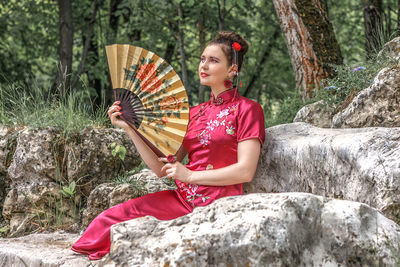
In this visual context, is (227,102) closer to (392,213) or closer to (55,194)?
(392,213)

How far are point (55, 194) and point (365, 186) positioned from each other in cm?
266

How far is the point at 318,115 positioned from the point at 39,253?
2383mm

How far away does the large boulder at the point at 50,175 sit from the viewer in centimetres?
382

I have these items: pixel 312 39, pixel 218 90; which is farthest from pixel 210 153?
pixel 312 39

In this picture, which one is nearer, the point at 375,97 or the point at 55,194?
the point at 375,97

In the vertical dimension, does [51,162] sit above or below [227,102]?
below

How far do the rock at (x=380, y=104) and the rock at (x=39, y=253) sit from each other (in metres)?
2.05

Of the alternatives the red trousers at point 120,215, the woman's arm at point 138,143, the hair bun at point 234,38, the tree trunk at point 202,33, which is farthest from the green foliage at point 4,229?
the tree trunk at point 202,33

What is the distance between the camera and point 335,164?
2568 millimetres

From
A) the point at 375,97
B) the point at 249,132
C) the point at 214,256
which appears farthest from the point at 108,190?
the point at 375,97

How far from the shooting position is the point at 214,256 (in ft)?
6.16

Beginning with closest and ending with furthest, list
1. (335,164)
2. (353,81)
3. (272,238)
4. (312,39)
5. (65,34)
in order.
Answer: (272,238)
(335,164)
(353,81)
(312,39)
(65,34)

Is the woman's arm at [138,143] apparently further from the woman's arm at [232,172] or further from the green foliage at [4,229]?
the green foliage at [4,229]

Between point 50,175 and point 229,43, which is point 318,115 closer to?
point 229,43
